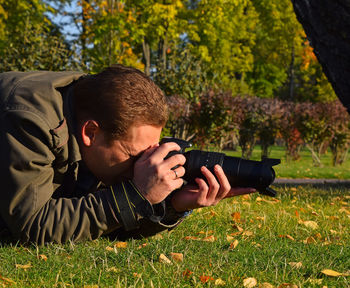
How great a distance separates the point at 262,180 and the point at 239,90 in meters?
24.6

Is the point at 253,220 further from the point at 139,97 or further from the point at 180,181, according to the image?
the point at 139,97

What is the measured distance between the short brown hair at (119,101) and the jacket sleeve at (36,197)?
0.30 metres

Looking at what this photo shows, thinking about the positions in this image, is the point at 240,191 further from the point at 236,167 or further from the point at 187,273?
the point at 187,273

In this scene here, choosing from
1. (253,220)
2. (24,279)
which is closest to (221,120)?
(253,220)

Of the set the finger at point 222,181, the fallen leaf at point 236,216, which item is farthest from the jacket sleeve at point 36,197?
the fallen leaf at point 236,216

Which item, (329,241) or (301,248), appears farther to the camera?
(329,241)

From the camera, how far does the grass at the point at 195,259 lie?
203 centimetres

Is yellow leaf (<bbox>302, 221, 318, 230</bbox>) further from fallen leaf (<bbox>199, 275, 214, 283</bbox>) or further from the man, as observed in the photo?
fallen leaf (<bbox>199, 275, 214, 283</bbox>)

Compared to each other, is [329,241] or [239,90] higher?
[239,90]

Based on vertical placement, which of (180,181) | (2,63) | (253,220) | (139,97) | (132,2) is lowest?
(253,220)

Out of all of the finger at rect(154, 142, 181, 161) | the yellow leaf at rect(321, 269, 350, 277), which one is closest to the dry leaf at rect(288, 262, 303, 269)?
the yellow leaf at rect(321, 269, 350, 277)

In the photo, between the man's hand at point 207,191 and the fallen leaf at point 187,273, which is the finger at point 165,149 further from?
the fallen leaf at point 187,273

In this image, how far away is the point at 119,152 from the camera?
2381mm

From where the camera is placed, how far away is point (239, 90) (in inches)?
1043
